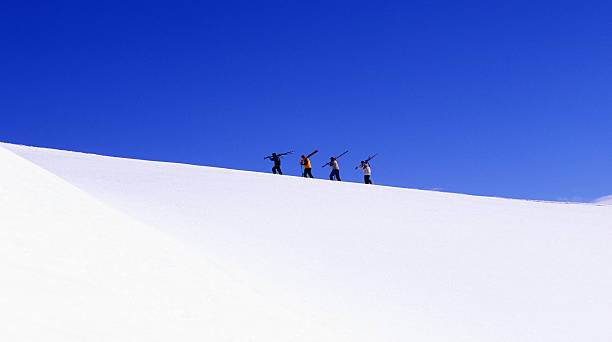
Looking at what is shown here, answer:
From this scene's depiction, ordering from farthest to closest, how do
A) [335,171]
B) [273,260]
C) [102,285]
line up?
[335,171] → [273,260] → [102,285]

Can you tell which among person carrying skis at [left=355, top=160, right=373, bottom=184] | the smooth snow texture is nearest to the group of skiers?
person carrying skis at [left=355, top=160, right=373, bottom=184]

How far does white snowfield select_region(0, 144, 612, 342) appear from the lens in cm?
367

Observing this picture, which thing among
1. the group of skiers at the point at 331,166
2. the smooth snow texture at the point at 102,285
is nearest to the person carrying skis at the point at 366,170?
the group of skiers at the point at 331,166

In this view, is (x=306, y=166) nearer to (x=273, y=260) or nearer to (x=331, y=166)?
(x=331, y=166)

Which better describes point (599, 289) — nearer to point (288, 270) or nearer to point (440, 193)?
point (288, 270)

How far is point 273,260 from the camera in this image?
6.96 meters

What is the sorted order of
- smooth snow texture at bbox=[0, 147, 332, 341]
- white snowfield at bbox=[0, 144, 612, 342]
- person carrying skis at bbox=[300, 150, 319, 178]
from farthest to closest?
1. person carrying skis at bbox=[300, 150, 319, 178]
2. white snowfield at bbox=[0, 144, 612, 342]
3. smooth snow texture at bbox=[0, 147, 332, 341]

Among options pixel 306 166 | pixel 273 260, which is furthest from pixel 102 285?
pixel 306 166

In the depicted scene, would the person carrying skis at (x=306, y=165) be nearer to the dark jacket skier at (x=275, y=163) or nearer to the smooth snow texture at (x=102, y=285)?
the dark jacket skier at (x=275, y=163)

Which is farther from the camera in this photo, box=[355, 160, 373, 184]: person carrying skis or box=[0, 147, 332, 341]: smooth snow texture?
box=[355, 160, 373, 184]: person carrying skis

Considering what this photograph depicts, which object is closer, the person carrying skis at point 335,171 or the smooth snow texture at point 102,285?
the smooth snow texture at point 102,285

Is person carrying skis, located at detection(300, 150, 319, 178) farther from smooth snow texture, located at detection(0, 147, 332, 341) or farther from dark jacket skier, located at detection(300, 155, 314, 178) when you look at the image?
smooth snow texture, located at detection(0, 147, 332, 341)

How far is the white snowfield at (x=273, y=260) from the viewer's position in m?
3.67

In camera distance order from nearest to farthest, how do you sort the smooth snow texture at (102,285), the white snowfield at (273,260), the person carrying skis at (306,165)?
1. the smooth snow texture at (102,285)
2. the white snowfield at (273,260)
3. the person carrying skis at (306,165)
